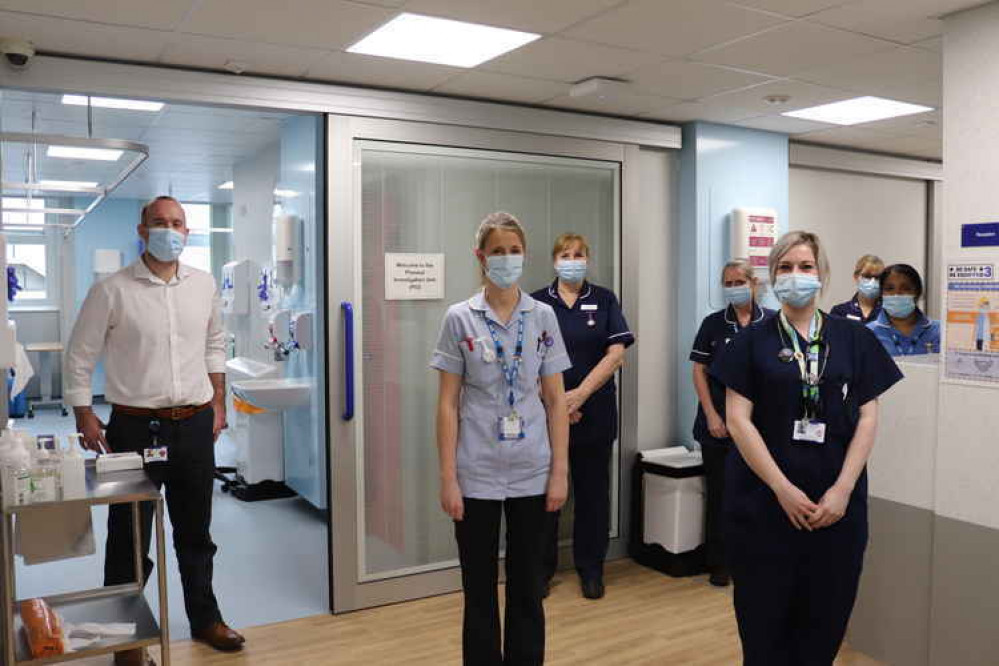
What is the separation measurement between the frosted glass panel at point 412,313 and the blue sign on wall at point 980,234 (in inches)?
74.0

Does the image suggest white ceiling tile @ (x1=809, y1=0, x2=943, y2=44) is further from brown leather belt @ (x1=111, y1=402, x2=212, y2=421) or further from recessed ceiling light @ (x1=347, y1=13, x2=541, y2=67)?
brown leather belt @ (x1=111, y1=402, x2=212, y2=421)

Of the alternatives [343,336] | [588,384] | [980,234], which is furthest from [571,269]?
[980,234]

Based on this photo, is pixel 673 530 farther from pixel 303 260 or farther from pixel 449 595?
pixel 303 260

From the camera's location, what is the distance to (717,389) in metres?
3.85

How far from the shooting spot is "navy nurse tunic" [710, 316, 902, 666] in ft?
7.02

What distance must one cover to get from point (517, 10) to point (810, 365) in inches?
56.1

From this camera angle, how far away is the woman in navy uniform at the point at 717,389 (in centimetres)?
370

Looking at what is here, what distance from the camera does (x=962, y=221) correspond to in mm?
2711

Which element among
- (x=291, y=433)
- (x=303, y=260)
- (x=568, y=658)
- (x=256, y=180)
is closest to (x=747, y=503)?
(x=568, y=658)

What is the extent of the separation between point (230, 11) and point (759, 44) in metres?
1.83

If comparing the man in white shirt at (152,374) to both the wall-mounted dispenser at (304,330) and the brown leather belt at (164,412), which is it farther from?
the wall-mounted dispenser at (304,330)

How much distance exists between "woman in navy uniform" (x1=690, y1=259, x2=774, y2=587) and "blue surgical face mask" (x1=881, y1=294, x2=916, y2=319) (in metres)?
0.51

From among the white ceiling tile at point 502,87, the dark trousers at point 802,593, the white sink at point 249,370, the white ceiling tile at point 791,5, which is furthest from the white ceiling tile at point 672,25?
the white sink at point 249,370

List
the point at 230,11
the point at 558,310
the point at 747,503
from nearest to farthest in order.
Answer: the point at 747,503
the point at 230,11
the point at 558,310
